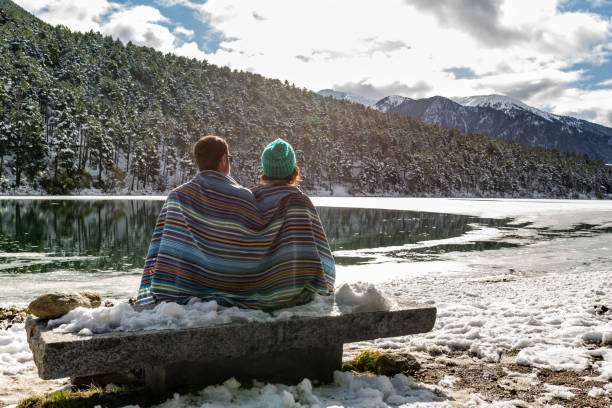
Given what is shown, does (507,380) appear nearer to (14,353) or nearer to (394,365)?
(394,365)

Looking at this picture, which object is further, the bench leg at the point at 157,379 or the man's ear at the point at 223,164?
the man's ear at the point at 223,164

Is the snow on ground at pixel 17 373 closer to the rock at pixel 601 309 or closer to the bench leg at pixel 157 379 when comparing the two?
the bench leg at pixel 157 379

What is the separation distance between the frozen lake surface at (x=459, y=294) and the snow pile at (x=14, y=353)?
0.03 ft

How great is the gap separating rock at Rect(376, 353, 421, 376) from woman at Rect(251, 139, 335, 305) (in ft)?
2.77

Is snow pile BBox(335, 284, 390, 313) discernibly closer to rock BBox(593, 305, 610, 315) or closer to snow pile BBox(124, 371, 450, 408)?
snow pile BBox(124, 371, 450, 408)

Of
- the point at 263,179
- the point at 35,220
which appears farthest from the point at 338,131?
the point at 263,179

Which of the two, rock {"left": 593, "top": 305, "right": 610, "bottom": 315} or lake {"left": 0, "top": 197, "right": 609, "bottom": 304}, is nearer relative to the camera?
rock {"left": 593, "top": 305, "right": 610, "bottom": 315}

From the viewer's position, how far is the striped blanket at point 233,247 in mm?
3725

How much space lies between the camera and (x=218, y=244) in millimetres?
3777

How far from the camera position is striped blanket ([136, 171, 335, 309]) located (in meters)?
3.72

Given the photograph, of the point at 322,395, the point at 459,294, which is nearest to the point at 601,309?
the point at 459,294

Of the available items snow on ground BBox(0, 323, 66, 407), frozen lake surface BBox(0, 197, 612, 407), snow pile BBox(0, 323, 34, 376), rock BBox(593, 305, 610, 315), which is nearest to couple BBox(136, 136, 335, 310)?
frozen lake surface BBox(0, 197, 612, 407)

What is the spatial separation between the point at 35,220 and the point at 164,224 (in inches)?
1055

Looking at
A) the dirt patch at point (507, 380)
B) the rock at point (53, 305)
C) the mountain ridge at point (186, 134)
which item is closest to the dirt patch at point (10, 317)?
the rock at point (53, 305)
